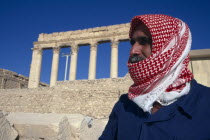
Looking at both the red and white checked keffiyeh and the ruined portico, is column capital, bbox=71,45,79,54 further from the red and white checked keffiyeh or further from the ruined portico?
the red and white checked keffiyeh

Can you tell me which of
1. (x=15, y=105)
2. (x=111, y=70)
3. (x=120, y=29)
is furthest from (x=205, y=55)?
(x=120, y=29)

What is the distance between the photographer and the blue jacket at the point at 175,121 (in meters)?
1.15

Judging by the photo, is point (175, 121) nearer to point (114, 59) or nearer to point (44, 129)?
point (44, 129)

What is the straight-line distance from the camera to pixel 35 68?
25859mm

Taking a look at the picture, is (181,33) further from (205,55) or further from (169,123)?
(205,55)

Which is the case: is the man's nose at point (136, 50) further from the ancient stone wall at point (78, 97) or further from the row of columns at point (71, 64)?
the row of columns at point (71, 64)

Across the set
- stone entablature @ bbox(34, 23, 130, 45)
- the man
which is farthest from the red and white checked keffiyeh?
stone entablature @ bbox(34, 23, 130, 45)

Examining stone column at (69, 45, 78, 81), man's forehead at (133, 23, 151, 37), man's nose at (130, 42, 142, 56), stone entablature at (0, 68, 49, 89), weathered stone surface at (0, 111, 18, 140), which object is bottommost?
weathered stone surface at (0, 111, 18, 140)

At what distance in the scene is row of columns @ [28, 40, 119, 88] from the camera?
899 inches

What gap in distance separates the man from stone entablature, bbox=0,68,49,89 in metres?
27.4

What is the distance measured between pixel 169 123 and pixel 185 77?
41 centimetres

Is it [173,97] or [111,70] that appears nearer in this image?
[173,97]

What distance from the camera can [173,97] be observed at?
1.36 meters

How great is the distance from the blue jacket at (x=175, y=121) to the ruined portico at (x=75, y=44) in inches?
808
